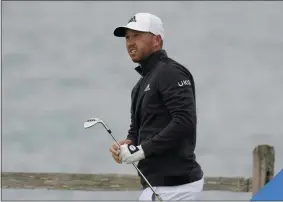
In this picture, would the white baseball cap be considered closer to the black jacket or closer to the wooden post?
the black jacket

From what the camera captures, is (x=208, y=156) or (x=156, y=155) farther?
(x=208, y=156)

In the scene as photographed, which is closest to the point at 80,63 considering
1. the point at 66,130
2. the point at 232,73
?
the point at 66,130

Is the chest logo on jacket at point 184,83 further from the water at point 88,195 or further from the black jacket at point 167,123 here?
the water at point 88,195

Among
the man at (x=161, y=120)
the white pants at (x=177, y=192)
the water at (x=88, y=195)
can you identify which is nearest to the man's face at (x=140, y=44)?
the man at (x=161, y=120)

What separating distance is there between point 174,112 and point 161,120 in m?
0.09

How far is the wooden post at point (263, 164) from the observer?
5.50 metres

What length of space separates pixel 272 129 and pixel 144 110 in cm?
337

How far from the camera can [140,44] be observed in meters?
3.38

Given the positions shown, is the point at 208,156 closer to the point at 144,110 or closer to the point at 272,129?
the point at 272,129

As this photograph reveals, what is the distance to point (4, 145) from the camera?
665 centimetres

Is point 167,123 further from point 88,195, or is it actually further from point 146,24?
point 88,195

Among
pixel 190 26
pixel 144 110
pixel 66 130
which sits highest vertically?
pixel 190 26

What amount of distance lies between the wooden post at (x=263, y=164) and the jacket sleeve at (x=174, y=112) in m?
2.34

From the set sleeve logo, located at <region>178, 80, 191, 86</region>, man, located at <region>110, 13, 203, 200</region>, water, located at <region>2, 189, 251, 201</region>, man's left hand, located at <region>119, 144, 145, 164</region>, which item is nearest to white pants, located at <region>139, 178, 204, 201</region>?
man, located at <region>110, 13, 203, 200</region>
